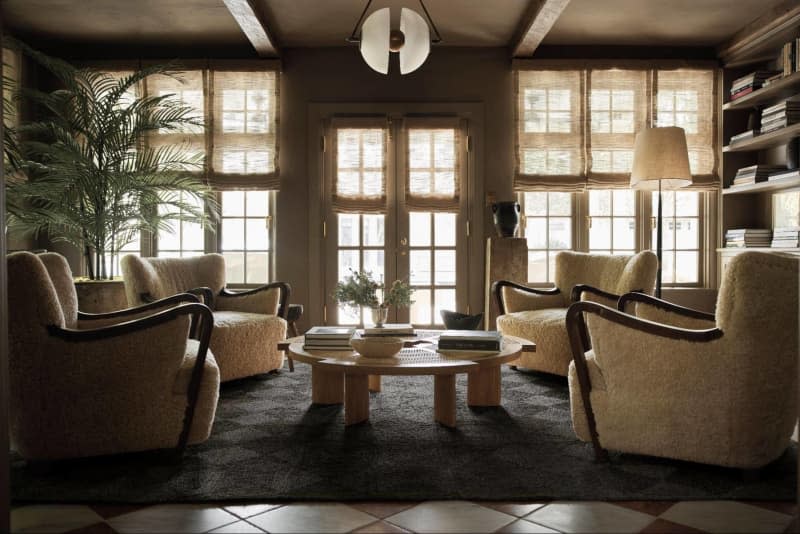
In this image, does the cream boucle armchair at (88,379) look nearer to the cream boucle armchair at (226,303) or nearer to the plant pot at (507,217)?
the cream boucle armchair at (226,303)

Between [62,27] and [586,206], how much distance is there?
196 inches

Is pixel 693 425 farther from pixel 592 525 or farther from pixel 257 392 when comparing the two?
pixel 257 392

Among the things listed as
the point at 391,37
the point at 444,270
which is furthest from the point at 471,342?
the point at 444,270

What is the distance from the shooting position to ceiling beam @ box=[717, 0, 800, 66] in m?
4.62

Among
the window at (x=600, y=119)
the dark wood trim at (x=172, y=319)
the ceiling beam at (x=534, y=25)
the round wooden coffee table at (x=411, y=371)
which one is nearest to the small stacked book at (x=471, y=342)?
the round wooden coffee table at (x=411, y=371)

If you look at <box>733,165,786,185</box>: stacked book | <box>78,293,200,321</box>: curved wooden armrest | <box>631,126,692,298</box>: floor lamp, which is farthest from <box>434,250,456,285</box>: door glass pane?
<box>78,293,200,321</box>: curved wooden armrest

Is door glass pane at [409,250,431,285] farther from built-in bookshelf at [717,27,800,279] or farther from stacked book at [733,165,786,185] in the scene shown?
stacked book at [733,165,786,185]

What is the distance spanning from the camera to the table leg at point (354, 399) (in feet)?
9.11

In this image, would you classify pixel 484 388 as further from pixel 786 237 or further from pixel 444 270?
pixel 786 237

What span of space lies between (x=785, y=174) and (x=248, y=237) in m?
4.66

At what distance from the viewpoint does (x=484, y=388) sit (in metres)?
3.13

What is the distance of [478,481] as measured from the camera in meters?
2.08

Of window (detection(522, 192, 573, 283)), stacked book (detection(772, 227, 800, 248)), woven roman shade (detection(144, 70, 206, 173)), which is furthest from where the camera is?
window (detection(522, 192, 573, 283))

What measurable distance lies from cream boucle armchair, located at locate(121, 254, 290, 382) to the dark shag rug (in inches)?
28.7
